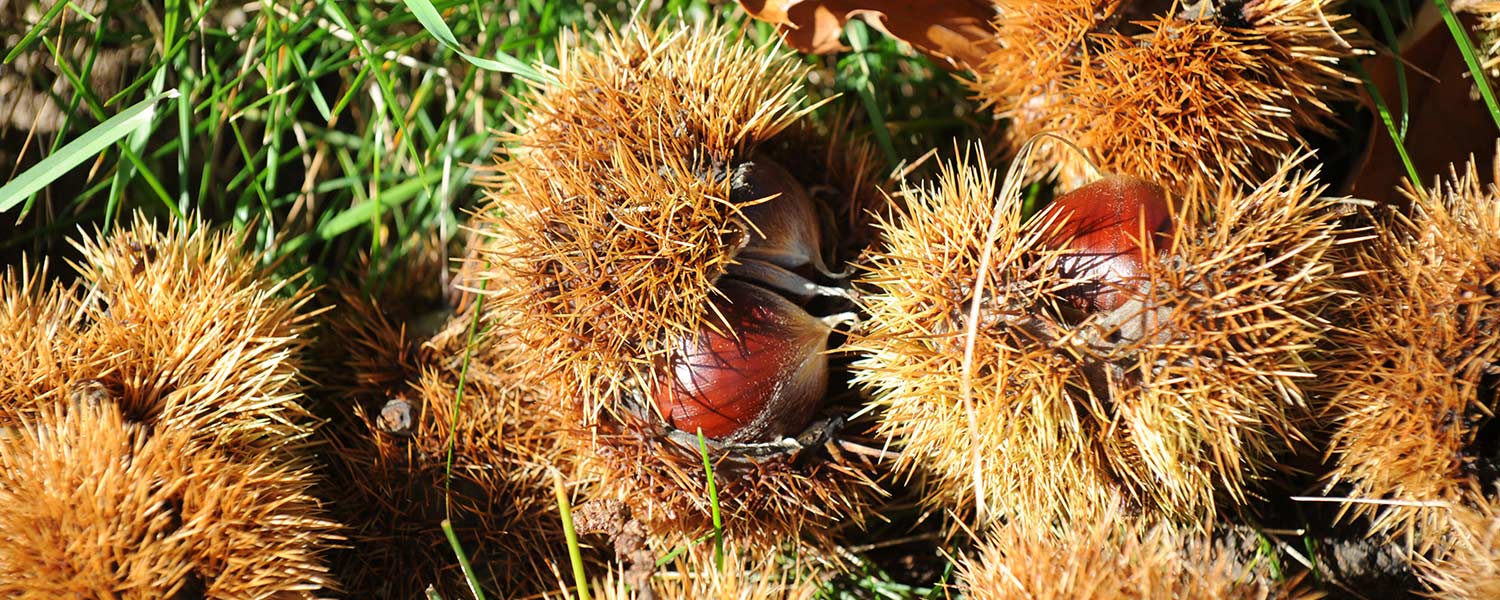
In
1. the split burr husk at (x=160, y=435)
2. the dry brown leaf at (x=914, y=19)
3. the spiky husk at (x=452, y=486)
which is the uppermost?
the dry brown leaf at (x=914, y=19)

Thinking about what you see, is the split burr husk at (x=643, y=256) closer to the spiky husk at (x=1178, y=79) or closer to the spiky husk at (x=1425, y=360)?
the spiky husk at (x=1178, y=79)

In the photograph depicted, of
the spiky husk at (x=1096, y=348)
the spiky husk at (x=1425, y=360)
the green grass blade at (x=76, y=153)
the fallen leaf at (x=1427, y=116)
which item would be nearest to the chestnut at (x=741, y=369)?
the spiky husk at (x=1096, y=348)

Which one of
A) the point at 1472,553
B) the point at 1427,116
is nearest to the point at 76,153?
the point at 1472,553

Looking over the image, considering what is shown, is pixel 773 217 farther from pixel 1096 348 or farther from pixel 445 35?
pixel 445 35

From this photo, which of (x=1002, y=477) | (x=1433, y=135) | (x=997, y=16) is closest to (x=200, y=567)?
(x=1002, y=477)

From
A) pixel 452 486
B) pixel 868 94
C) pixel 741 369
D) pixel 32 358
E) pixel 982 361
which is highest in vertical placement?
pixel 868 94
